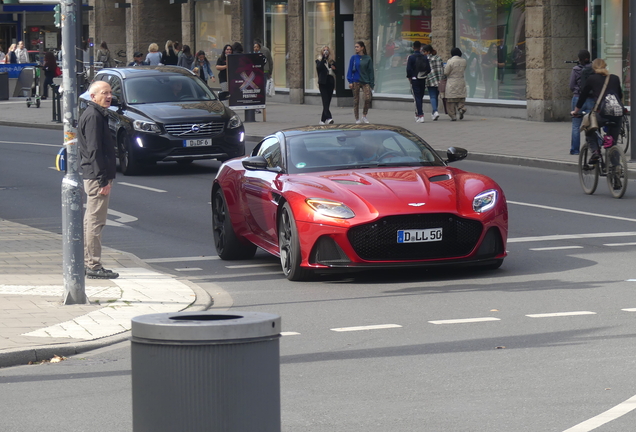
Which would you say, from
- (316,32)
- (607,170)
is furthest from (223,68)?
(607,170)

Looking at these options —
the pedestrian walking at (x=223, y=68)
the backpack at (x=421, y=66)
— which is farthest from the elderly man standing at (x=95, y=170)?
the pedestrian walking at (x=223, y=68)

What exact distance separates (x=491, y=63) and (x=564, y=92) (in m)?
3.13

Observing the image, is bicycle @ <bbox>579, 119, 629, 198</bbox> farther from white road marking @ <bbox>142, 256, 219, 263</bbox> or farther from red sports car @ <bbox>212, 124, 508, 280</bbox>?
white road marking @ <bbox>142, 256, 219, 263</bbox>

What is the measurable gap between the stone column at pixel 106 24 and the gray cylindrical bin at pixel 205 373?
157 ft

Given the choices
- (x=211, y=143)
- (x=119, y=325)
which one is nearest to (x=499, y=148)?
(x=211, y=143)

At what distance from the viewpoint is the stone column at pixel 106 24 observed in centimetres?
5075

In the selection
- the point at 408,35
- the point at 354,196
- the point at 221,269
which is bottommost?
the point at 221,269

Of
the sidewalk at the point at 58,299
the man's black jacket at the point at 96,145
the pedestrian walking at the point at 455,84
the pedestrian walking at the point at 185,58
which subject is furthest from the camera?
the pedestrian walking at the point at 185,58

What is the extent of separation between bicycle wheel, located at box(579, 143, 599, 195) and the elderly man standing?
786 cm

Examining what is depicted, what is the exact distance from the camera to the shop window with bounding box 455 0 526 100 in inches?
1141

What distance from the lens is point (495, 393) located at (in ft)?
20.0

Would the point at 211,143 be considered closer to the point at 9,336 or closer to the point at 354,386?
the point at 9,336

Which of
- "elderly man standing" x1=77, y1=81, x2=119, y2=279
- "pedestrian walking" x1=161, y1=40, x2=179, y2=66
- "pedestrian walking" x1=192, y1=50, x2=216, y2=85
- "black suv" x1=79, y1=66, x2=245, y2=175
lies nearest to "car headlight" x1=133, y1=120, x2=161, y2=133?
"black suv" x1=79, y1=66, x2=245, y2=175

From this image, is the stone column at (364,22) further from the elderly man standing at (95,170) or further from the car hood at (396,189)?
the elderly man standing at (95,170)
